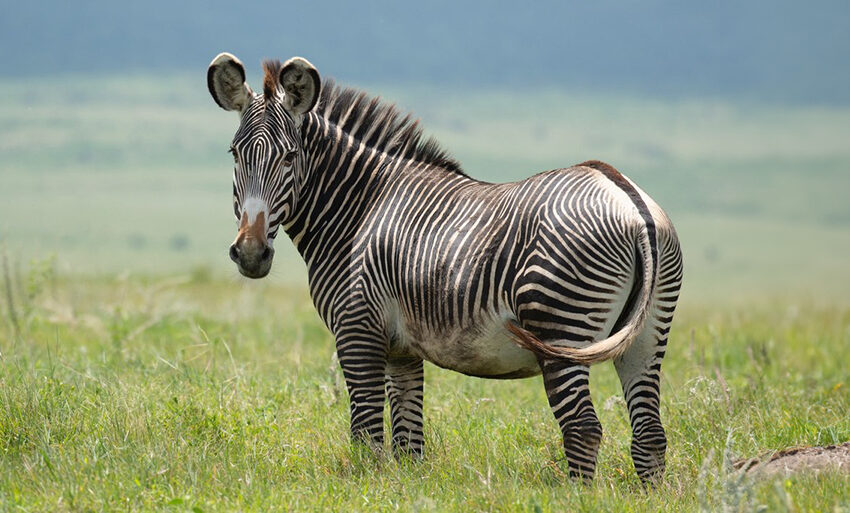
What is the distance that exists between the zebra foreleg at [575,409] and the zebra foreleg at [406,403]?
1481mm

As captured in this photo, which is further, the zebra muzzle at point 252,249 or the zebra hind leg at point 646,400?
the zebra muzzle at point 252,249

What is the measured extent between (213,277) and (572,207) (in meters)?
20.0

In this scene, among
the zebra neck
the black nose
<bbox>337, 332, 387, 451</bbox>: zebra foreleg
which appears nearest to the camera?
the black nose

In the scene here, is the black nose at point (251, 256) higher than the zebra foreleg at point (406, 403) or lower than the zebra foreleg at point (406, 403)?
higher

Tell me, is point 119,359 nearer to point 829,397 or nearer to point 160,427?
point 160,427

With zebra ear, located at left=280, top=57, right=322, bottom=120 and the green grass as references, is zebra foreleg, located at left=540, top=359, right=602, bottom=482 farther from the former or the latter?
zebra ear, located at left=280, top=57, right=322, bottom=120

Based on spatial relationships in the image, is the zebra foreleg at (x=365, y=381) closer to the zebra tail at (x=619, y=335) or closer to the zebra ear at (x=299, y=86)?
the zebra tail at (x=619, y=335)

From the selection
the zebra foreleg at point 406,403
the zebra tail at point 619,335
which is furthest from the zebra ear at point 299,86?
the zebra tail at point 619,335

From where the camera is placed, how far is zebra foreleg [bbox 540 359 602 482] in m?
5.18

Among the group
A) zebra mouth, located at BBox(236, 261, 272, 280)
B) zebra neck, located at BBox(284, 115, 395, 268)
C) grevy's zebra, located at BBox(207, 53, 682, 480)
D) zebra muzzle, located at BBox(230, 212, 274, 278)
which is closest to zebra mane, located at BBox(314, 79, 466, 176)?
grevy's zebra, located at BBox(207, 53, 682, 480)

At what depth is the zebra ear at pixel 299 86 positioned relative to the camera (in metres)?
6.10

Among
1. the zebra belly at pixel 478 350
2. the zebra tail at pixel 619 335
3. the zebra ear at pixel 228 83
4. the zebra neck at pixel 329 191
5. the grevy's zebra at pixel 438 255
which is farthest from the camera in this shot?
the zebra neck at pixel 329 191

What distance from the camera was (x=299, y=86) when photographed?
6219 mm

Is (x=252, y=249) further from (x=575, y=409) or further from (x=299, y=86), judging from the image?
(x=575, y=409)
